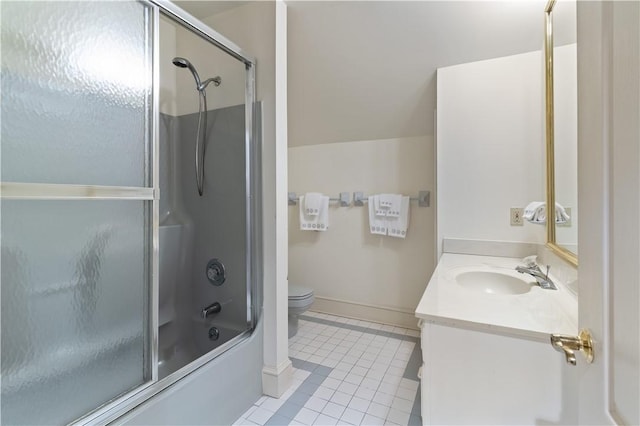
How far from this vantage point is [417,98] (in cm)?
217

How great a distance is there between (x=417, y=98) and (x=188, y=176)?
1.78m

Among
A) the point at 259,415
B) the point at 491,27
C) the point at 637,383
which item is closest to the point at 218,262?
the point at 259,415

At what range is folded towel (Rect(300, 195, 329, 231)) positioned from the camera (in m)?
2.78

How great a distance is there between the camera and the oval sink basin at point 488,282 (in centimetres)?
146

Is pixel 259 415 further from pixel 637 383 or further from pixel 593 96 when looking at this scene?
pixel 593 96

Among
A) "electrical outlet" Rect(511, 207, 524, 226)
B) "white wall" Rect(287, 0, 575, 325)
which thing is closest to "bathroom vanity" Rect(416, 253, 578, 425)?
"electrical outlet" Rect(511, 207, 524, 226)

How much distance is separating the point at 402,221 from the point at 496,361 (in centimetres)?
160

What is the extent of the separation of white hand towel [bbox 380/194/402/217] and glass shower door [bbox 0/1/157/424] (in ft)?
5.94

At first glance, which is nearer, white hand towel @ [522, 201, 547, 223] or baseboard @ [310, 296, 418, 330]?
white hand towel @ [522, 201, 547, 223]

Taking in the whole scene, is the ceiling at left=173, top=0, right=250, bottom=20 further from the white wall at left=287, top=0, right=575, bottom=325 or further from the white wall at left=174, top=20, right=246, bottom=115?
the white wall at left=287, top=0, right=575, bottom=325

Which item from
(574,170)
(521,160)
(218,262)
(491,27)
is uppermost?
(491,27)

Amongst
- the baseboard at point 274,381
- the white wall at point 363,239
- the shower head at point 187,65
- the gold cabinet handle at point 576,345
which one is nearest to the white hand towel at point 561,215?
the gold cabinet handle at point 576,345

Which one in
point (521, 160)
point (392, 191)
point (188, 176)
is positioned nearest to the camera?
point (521, 160)

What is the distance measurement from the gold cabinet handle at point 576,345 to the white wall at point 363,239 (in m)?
1.87
